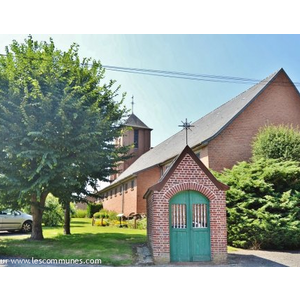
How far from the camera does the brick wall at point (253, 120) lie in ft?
61.8

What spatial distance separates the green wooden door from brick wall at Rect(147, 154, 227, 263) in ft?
0.60

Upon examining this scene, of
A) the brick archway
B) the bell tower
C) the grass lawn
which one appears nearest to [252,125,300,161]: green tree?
the brick archway

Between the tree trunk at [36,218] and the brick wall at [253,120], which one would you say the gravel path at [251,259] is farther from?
the brick wall at [253,120]

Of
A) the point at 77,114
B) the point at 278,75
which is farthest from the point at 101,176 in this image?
the point at 278,75

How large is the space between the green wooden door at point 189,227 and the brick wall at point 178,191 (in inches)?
7.2

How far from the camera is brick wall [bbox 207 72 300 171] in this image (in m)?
18.8

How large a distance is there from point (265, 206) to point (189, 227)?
4.48 metres

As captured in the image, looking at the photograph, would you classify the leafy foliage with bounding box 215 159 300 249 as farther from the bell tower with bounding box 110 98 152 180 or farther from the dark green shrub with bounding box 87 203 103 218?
the bell tower with bounding box 110 98 152 180

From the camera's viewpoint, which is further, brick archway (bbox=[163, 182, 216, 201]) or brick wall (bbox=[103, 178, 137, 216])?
brick wall (bbox=[103, 178, 137, 216])

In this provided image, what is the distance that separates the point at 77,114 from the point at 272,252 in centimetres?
890

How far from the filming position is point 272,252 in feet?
43.6

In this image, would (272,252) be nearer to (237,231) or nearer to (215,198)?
(237,231)

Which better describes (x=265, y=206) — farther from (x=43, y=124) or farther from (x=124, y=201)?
(x=124, y=201)

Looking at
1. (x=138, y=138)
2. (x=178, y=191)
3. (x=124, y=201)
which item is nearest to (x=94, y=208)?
(x=124, y=201)
